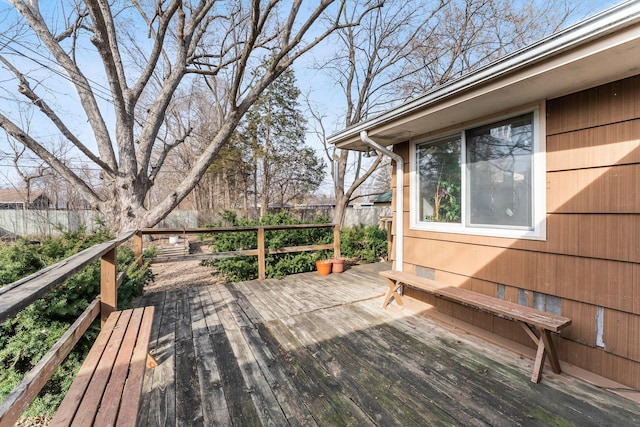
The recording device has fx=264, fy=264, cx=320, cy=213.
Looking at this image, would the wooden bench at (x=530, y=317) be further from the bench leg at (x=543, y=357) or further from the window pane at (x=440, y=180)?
the window pane at (x=440, y=180)

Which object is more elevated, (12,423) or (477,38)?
(477,38)

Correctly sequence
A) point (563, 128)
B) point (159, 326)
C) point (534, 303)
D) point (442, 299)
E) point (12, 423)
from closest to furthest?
point (12, 423), point (563, 128), point (534, 303), point (159, 326), point (442, 299)

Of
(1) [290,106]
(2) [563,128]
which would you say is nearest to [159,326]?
(2) [563,128]

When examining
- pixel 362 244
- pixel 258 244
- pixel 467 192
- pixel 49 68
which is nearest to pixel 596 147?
pixel 467 192

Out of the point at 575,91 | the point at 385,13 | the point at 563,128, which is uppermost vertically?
the point at 385,13

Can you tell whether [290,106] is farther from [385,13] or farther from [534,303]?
[534,303]

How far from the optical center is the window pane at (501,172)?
233 centimetres

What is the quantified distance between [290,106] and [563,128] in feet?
42.2

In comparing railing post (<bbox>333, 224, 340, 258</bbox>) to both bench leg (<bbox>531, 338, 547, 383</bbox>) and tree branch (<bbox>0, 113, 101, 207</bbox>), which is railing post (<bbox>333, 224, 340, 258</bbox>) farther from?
tree branch (<bbox>0, 113, 101, 207</bbox>)

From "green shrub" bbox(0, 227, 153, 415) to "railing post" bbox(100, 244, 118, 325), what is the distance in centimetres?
13

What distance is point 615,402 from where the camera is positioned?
5.51 feet

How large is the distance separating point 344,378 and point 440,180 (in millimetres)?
2299

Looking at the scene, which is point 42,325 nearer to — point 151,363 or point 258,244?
point 151,363

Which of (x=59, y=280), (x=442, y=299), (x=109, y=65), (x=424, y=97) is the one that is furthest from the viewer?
(x=109, y=65)
